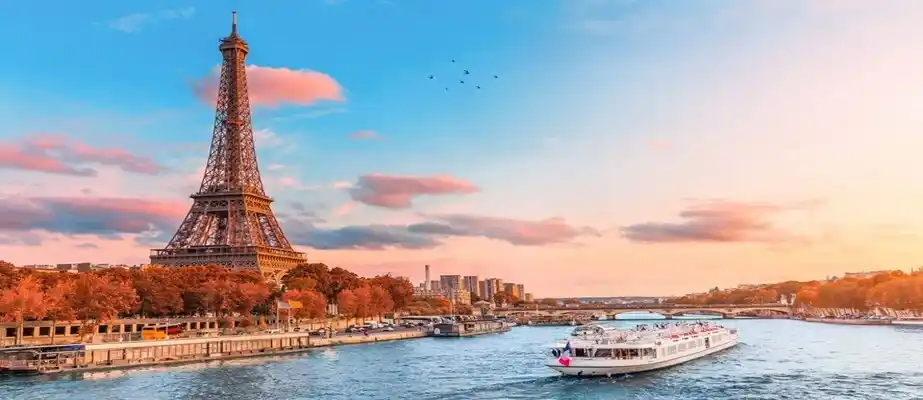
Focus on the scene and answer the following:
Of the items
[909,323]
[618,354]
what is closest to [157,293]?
[618,354]

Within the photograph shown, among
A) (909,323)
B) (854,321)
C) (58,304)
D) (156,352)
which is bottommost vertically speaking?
(909,323)

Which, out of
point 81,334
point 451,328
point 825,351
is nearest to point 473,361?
point 825,351

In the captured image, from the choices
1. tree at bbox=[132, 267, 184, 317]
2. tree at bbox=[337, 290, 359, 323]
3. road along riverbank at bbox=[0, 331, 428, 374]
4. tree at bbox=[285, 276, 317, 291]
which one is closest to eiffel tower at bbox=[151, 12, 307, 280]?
tree at bbox=[285, 276, 317, 291]

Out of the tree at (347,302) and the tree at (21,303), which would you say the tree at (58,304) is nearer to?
the tree at (21,303)

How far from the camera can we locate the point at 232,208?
12938 centimetres

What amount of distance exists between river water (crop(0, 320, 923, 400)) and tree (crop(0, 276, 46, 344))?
50.6ft

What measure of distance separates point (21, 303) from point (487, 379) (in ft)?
148

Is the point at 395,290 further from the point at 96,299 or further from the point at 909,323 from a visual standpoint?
the point at 909,323

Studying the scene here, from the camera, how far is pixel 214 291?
321 feet

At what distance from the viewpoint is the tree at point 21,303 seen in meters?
72.5

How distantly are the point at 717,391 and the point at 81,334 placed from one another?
64.1 m

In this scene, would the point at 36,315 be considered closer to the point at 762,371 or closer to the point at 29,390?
the point at 29,390

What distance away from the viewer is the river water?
49.5 m

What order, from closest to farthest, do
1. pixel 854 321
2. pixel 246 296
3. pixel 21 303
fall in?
1. pixel 21 303
2. pixel 246 296
3. pixel 854 321
